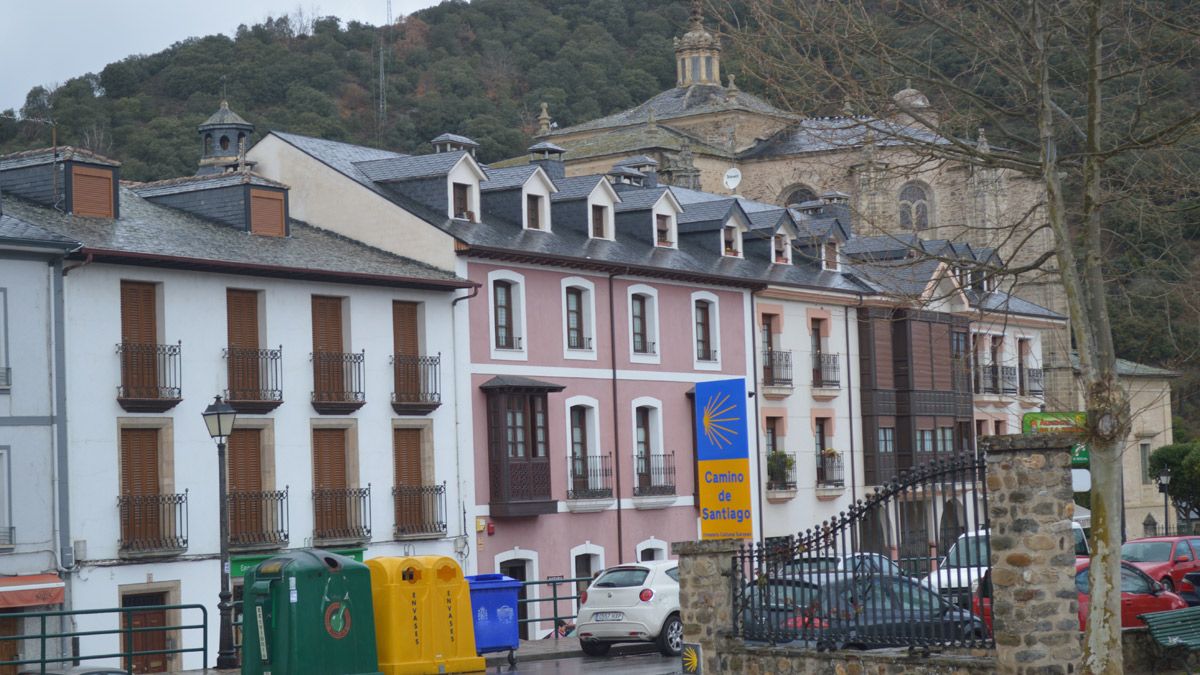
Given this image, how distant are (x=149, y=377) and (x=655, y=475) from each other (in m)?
14.0

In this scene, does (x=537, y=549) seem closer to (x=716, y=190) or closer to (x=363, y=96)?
(x=716, y=190)

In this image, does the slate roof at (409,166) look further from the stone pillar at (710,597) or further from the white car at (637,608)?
the stone pillar at (710,597)

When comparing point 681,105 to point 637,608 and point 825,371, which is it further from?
point 637,608

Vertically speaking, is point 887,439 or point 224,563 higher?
point 887,439

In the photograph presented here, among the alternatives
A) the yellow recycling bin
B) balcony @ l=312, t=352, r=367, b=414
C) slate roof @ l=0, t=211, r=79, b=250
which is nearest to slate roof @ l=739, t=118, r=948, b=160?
the yellow recycling bin

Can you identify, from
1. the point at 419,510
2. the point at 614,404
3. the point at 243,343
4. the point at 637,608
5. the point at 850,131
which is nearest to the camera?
the point at 850,131

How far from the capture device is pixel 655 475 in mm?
41906

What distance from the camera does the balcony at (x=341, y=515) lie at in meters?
33.8

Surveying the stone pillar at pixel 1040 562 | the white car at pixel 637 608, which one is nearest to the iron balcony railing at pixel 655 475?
the white car at pixel 637 608

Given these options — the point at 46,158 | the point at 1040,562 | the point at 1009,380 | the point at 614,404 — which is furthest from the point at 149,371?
the point at 1009,380

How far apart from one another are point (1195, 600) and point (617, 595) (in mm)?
9099

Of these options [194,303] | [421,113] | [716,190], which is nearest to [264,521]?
Answer: [194,303]

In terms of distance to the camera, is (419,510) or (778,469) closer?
(419,510)

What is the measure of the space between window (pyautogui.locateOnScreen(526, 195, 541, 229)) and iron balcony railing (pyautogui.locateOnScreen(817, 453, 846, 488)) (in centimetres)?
1096
